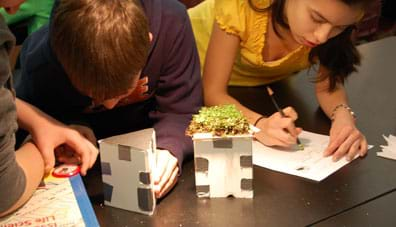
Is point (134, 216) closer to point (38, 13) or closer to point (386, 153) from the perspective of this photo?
point (386, 153)

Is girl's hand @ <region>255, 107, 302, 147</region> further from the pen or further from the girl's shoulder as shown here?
the girl's shoulder

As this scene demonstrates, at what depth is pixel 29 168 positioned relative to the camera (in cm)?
101

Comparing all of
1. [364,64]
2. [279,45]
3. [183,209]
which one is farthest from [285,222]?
[364,64]

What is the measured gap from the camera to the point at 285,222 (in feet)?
3.18

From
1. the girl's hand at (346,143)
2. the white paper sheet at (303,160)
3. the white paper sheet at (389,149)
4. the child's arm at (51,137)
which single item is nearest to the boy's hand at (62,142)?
the child's arm at (51,137)

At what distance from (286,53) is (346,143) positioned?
399mm

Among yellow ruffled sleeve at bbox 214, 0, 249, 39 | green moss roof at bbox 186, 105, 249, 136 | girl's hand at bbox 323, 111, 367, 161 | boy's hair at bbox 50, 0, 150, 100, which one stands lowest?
girl's hand at bbox 323, 111, 367, 161

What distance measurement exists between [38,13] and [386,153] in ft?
3.54

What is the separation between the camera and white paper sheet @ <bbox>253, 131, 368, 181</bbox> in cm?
113

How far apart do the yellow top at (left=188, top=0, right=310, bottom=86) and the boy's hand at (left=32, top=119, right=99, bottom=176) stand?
19.6 inches

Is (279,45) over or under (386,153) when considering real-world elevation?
over

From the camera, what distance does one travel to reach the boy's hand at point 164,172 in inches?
40.4

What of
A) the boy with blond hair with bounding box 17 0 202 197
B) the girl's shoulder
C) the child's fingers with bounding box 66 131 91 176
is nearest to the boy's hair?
the boy with blond hair with bounding box 17 0 202 197

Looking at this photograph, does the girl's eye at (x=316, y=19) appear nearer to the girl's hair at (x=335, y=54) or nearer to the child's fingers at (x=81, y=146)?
the girl's hair at (x=335, y=54)
